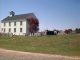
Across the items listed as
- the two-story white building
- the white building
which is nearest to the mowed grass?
the two-story white building

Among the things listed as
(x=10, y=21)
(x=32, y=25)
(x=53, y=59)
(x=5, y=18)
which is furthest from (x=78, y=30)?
(x=53, y=59)

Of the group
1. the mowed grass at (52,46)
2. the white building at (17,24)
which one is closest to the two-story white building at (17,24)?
the white building at (17,24)

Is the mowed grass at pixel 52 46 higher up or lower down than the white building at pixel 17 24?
lower down

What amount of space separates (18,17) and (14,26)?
3585 millimetres

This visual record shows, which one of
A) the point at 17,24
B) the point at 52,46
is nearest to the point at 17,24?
the point at 17,24

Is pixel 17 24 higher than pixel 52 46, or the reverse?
pixel 17 24

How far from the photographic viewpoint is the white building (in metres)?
67.5

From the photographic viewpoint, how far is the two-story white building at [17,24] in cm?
6741

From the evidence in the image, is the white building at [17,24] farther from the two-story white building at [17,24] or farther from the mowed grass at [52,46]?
the mowed grass at [52,46]

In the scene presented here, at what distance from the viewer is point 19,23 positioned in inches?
2761

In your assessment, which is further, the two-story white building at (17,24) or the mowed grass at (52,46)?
the two-story white building at (17,24)

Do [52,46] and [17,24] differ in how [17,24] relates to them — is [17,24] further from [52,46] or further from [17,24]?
[52,46]

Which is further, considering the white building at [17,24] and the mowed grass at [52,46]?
the white building at [17,24]

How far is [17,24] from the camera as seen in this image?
70875 millimetres
